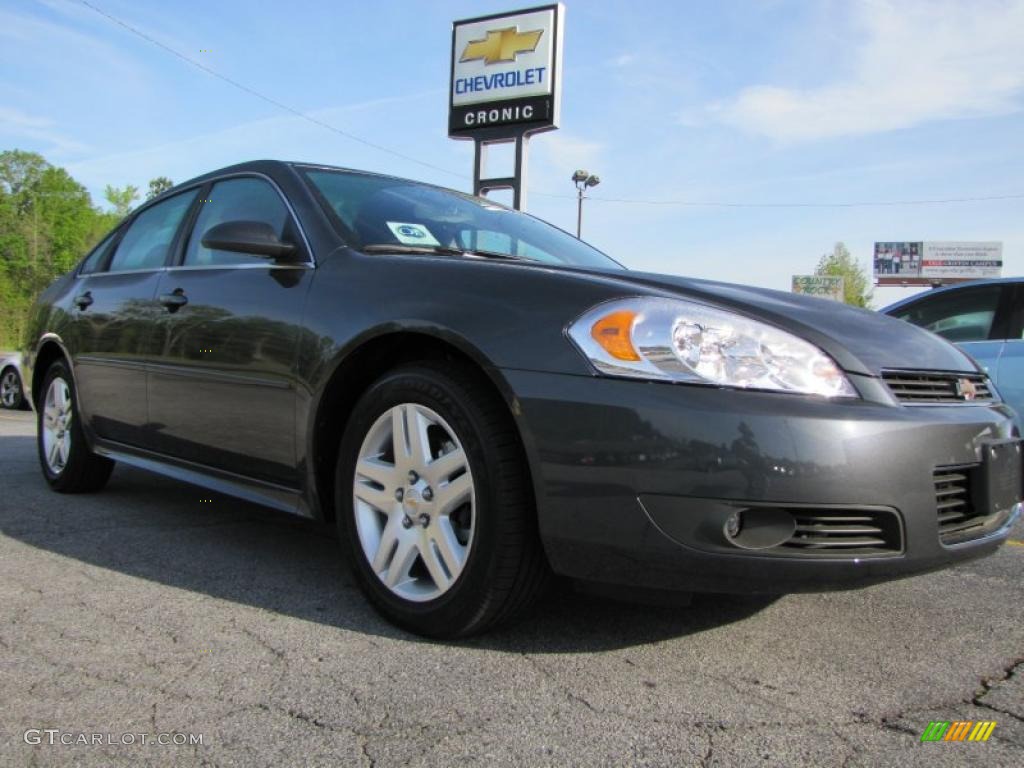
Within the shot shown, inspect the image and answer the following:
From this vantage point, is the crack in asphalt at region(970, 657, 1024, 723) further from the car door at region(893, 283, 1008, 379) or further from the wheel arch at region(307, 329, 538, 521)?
the car door at region(893, 283, 1008, 379)

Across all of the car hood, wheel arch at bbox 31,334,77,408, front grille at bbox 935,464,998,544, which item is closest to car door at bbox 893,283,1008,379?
the car hood

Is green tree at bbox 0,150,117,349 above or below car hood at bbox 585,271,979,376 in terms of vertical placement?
above

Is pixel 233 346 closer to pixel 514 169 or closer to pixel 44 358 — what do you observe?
pixel 44 358

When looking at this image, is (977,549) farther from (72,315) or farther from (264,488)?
(72,315)

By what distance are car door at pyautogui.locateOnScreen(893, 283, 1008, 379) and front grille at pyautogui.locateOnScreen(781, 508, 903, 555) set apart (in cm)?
384

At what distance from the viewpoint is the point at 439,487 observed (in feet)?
7.59

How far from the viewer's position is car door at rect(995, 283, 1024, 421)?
511 cm

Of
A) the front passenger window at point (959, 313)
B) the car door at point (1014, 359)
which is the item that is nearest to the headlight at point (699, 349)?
the car door at point (1014, 359)

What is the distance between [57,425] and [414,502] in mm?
2917

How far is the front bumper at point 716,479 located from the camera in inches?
76.2

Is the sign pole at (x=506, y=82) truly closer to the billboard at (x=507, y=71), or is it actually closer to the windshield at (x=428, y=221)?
the billboard at (x=507, y=71)

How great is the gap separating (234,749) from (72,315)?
3.19 m

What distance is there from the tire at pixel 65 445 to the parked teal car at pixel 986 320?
4706 millimetres

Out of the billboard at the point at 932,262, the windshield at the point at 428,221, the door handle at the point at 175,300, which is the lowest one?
the door handle at the point at 175,300
